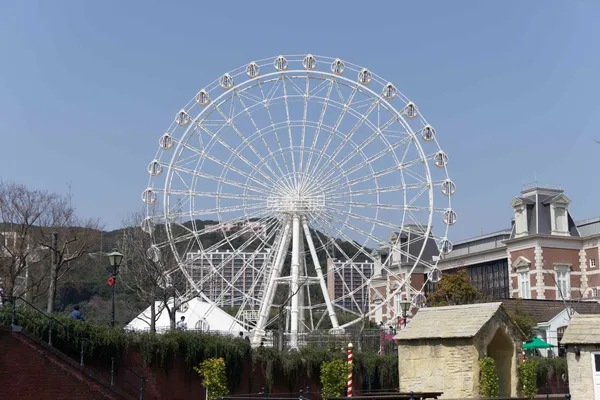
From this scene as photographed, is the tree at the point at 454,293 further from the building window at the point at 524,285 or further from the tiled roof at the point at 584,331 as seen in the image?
the tiled roof at the point at 584,331

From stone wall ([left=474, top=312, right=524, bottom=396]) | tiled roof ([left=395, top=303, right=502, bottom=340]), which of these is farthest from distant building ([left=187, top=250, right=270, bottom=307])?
stone wall ([left=474, top=312, right=524, bottom=396])

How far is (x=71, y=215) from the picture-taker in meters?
65.5

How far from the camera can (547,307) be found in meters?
69.2

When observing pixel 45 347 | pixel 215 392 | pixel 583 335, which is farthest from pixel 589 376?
pixel 45 347

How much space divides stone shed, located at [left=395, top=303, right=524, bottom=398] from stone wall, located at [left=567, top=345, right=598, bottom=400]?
6.57 ft

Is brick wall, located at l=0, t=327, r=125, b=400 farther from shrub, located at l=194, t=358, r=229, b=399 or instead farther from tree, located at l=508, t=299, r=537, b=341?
tree, located at l=508, t=299, r=537, b=341

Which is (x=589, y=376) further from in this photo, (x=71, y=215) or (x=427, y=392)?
(x=71, y=215)

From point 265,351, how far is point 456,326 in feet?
40.4

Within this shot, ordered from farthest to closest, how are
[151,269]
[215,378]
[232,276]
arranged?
[232,276] < [151,269] < [215,378]

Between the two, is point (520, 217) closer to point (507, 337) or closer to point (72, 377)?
point (507, 337)

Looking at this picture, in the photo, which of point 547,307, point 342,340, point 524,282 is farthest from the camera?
point 524,282

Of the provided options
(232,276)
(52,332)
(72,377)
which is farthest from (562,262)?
(72,377)

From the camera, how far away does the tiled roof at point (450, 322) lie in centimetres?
2752

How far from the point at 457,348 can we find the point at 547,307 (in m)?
44.4
